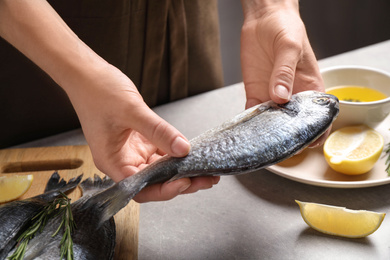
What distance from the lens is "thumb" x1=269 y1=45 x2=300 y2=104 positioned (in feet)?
4.19

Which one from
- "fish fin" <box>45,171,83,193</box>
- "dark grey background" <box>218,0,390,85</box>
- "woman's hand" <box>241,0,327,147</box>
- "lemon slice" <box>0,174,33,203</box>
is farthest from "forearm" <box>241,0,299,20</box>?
"dark grey background" <box>218,0,390,85</box>

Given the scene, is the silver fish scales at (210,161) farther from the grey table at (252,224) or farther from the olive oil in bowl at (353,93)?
the olive oil in bowl at (353,93)

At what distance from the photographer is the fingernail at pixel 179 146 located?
1.08m

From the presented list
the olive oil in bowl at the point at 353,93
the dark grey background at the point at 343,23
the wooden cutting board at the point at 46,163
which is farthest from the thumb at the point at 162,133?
the dark grey background at the point at 343,23

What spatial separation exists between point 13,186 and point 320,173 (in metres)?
0.94

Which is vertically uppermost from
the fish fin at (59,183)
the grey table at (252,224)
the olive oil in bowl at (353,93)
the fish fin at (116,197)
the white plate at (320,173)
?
the fish fin at (116,197)

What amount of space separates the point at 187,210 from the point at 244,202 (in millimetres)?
177

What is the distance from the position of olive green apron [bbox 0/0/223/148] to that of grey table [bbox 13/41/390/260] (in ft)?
2.01

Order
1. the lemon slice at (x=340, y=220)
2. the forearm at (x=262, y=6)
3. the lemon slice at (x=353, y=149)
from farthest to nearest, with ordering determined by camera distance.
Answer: the forearm at (x=262, y=6) < the lemon slice at (x=353, y=149) < the lemon slice at (x=340, y=220)

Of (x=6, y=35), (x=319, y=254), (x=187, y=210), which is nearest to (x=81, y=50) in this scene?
(x=6, y=35)

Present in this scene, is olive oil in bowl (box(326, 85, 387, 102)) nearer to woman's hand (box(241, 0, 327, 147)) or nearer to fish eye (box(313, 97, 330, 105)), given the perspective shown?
woman's hand (box(241, 0, 327, 147))

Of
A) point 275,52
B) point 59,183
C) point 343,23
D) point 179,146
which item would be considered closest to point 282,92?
point 275,52

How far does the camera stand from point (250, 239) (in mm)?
1285

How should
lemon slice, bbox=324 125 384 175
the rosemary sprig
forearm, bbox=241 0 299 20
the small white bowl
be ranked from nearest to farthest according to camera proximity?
the rosemary sprig, lemon slice, bbox=324 125 384 175, the small white bowl, forearm, bbox=241 0 299 20
